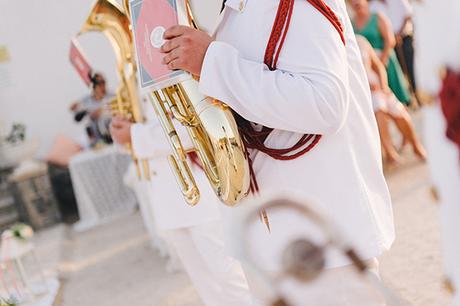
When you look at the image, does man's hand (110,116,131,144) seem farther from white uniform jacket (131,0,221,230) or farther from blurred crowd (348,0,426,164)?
blurred crowd (348,0,426,164)

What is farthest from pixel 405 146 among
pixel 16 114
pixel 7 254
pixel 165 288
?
pixel 16 114

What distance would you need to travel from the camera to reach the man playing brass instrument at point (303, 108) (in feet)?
4.10

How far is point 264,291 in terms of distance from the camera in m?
1.43

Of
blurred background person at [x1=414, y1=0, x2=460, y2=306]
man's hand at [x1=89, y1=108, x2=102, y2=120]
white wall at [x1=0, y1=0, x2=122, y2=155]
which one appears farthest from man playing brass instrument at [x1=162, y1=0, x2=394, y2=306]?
white wall at [x1=0, y1=0, x2=122, y2=155]

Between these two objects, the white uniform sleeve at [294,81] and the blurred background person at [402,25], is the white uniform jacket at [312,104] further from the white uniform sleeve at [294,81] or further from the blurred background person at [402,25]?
the blurred background person at [402,25]

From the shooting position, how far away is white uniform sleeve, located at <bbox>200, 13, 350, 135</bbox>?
1.24 m

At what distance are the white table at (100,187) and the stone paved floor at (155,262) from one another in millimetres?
465

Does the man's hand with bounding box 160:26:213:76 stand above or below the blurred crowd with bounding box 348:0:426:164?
above

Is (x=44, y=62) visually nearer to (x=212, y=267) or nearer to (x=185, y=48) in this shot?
(x=212, y=267)

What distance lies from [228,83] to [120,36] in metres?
1.29

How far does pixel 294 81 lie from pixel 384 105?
13.1 ft

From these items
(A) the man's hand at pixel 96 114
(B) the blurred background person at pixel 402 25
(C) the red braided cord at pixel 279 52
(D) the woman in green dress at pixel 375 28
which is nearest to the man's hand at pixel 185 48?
(C) the red braided cord at pixel 279 52

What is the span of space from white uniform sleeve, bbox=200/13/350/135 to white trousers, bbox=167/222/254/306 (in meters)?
1.17

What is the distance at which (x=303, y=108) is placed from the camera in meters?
1.24
